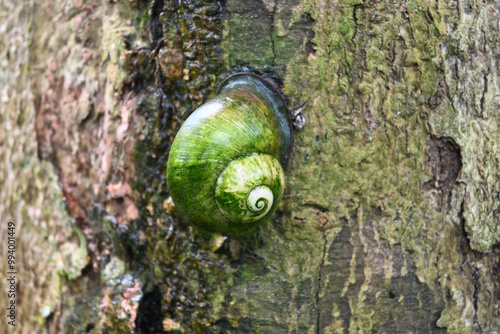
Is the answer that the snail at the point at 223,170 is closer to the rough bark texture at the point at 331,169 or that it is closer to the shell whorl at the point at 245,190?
the shell whorl at the point at 245,190

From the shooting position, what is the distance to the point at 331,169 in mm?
1235

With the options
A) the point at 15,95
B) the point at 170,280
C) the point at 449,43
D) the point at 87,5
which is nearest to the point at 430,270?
the point at 449,43

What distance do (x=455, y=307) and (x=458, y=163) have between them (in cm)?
53

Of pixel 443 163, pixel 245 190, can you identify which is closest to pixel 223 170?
pixel 245 190

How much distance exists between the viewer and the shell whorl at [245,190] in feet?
3.24

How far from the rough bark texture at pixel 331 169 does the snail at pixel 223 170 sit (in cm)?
22

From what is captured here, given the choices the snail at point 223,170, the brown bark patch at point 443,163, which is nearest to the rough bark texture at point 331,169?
the brown bark patch at point 443,163

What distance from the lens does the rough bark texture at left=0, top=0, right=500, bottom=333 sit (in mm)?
1220

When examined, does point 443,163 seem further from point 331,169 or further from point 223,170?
point 223,170

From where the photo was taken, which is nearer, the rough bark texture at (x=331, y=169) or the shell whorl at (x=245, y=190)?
the shell whorl at (x=245, y=190)

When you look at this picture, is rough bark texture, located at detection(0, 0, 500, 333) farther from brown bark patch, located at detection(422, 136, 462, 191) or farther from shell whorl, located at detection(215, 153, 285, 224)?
shell whorl, located at detection(215, 153, 285, 224)

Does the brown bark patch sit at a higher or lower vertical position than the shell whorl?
higher

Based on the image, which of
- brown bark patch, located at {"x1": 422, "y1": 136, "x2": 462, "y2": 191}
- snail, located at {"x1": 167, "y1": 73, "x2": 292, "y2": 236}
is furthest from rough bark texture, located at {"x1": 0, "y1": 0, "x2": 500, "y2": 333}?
snail, located at {"x1": 167, "y1": 73, "x2": 292, "y2": 236}

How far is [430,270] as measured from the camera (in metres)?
1.29
